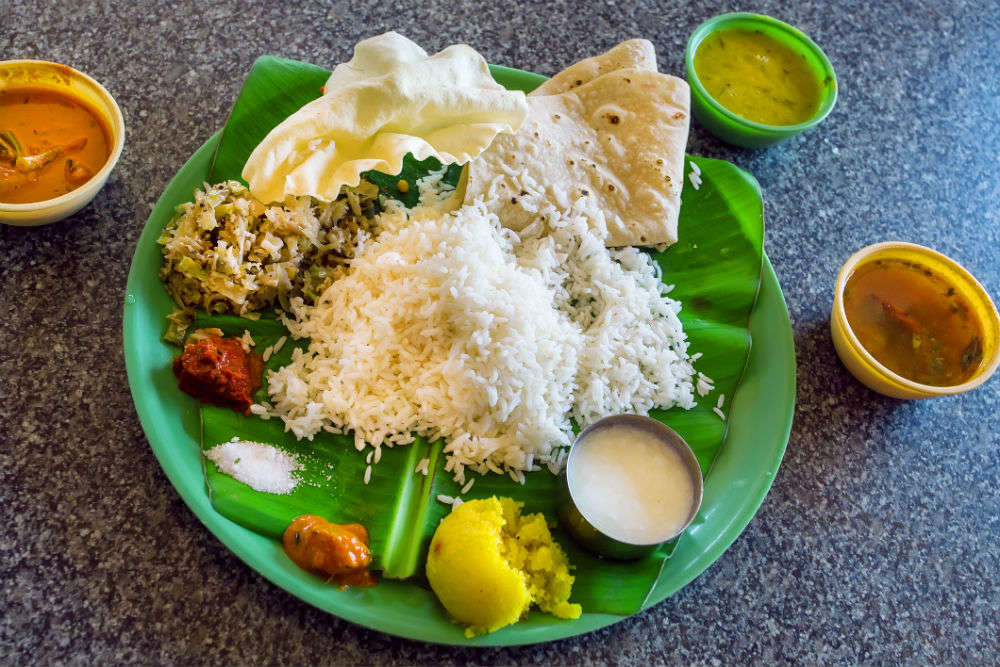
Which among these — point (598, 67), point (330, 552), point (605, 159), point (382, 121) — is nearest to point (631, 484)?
point (330, 552)

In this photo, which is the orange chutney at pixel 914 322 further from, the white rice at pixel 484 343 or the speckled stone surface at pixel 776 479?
the white rice at pixel 484 343

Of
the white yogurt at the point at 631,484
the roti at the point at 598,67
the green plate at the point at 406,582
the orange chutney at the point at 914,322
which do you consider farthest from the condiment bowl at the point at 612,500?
the roti at the point at 598,67

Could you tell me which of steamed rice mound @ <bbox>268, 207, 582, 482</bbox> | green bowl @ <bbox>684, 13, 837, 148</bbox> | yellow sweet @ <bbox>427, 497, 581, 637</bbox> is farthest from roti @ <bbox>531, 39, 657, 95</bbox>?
yellow sweet @ <bbox>427, 497, 581, 637</bbox>

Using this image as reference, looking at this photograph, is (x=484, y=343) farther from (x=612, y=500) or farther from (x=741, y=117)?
(x=741, y=117)

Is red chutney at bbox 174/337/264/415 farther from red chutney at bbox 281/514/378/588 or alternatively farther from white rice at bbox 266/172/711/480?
red chutney at bbox 281/514/378/588

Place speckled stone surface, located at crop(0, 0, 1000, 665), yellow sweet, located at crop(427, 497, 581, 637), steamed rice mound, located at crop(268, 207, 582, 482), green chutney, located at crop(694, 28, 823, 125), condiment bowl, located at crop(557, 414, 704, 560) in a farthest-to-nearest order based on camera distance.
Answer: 1. green chutney, located at crop(694, 28, 823, 125)
2. steamed rice mound, located at crop(268, 207, 582, 482)
3. speckled stone surface, located at crop(0, 0, 1000, 665)
4. condiment bowl, located at crop(557, 414, 704, 560)
5. yellow sweet, located at crop(427, 497, 581, 637)

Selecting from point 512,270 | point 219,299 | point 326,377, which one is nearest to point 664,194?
point 512,270

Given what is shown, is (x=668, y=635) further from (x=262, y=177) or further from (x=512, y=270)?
(x=262, y=177)
